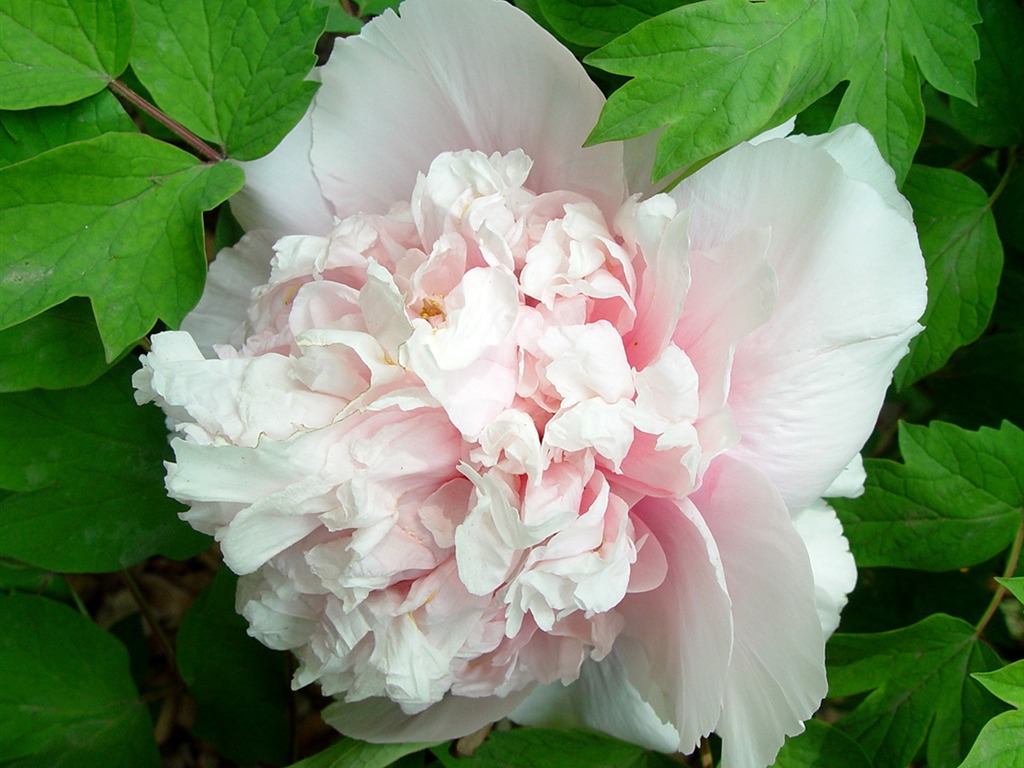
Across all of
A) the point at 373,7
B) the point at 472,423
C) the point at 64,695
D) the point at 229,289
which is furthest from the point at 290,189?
the point at 64,695

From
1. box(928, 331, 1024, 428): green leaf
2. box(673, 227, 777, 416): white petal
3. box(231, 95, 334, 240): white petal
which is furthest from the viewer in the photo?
box(928, 331, 1024, 428): green leaf

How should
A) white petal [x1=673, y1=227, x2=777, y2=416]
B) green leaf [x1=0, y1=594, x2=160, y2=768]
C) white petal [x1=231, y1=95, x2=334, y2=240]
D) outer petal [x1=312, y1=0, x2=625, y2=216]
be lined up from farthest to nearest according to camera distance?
1. green leaf [x1=0, y1=594, x2=160, y2=768]
2. white petal [x1=231, y1=95, x2=334, y2=240]
3. outer petal [x1=312, y1=0, x2=625, y2=216]
4. white petal [x1=673, y1=227, x2=777, y2=416]

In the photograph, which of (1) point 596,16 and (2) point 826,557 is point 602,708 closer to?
(2) point 826,557

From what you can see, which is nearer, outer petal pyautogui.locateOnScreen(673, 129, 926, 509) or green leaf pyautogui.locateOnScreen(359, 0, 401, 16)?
outer petal pyautogui.locateOnScreen(673, 129, 926, 509)

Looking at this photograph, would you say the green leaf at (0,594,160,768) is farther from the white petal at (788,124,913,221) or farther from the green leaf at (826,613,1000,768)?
the white petal at (788,124,913,221)

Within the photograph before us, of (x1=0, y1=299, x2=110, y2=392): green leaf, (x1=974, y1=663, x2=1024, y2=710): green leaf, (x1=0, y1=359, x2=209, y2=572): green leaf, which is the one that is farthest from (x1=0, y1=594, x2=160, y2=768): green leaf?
(x1=974, y1=663, x2=1024, y2=710): green leaf

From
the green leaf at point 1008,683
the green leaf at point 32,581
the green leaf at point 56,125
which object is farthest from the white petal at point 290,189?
the green leaf at point 1008,683

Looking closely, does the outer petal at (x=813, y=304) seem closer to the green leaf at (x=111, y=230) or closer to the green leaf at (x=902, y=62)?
the green leaf at (x=902, y=62)

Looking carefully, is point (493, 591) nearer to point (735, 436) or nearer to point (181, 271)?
Result: point (735, 436)
